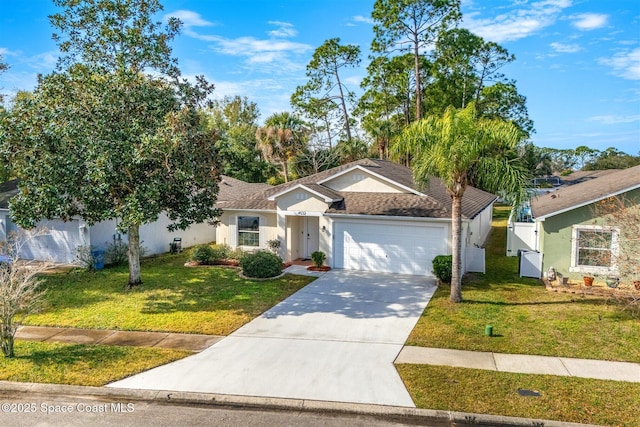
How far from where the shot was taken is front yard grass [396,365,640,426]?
24.7 feet

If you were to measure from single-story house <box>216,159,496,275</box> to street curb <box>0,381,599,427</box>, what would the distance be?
31.7 feet

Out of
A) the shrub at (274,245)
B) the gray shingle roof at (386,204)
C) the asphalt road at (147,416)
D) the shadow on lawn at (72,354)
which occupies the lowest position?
the asphalt road at (147,416)

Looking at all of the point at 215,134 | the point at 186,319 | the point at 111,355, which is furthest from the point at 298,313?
the point at 215,134

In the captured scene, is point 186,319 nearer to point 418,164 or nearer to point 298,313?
point 298,313

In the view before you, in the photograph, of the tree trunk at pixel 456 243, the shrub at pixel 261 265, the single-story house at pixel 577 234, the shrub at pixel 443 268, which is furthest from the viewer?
the shrub at pixel 261 265

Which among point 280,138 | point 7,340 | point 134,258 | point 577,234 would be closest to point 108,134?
point 134,258

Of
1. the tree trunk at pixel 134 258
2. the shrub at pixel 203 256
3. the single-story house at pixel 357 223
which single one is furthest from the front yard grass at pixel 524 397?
the shrub at pixel 203 256

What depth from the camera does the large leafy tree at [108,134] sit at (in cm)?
1359

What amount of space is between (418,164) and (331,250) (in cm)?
660

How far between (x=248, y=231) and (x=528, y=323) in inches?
536

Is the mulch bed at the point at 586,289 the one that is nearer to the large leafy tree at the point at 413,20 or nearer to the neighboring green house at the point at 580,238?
the neighboring green house at the point at 580,238

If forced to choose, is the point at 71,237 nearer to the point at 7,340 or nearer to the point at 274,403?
the point at 7,340

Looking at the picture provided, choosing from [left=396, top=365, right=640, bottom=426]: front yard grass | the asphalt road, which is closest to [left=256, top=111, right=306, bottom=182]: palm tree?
[left=396, top=365, right=640, bottom=426]: front yard grass

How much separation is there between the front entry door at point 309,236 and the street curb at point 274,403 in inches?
538
